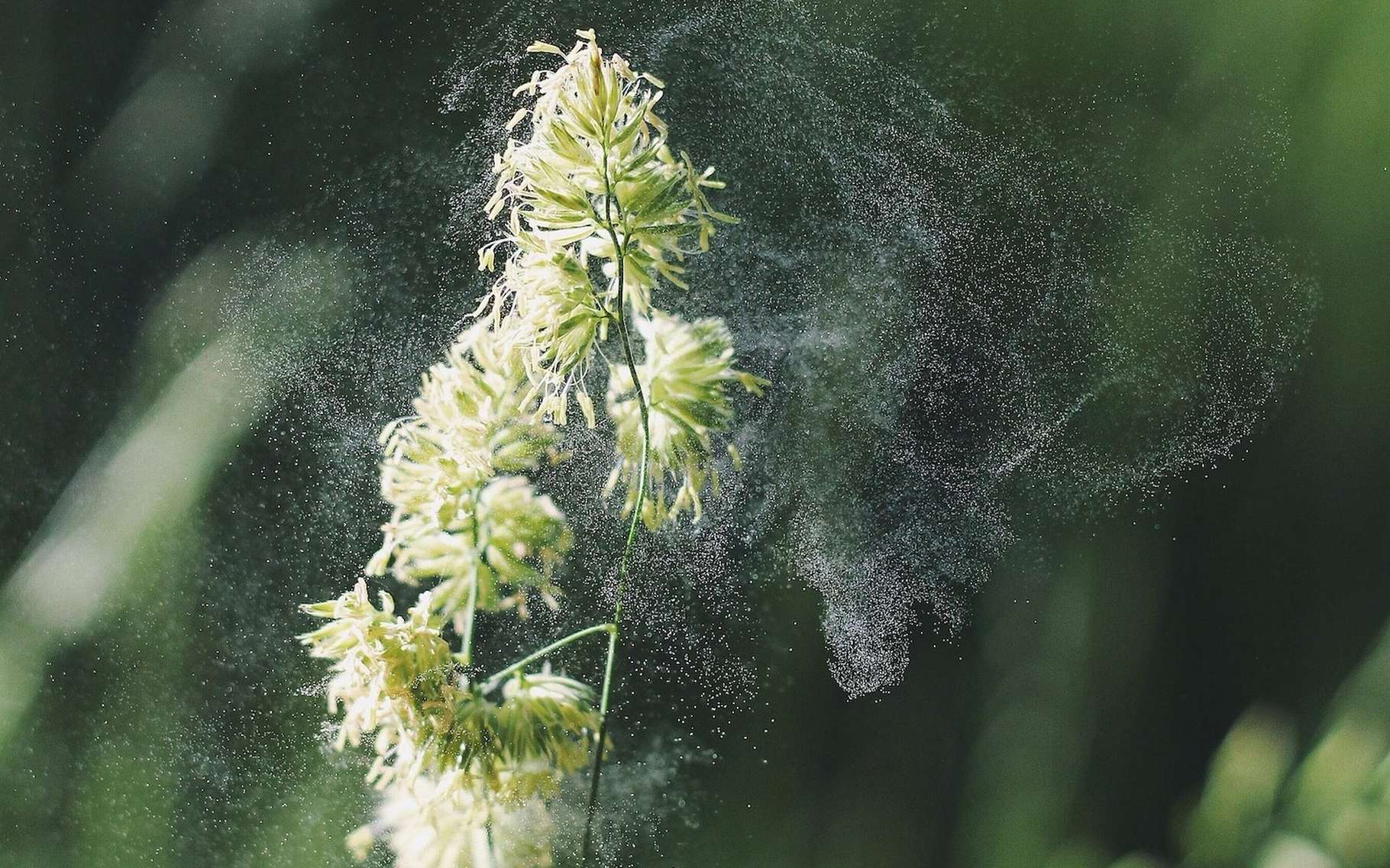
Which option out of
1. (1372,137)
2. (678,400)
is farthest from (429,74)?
(1372,137)

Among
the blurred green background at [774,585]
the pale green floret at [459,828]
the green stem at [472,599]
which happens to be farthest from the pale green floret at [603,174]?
the blurred green background at [774,585]

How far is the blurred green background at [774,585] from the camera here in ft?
2.38

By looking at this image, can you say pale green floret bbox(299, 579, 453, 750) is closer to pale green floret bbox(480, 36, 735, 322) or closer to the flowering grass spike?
the flowering grass spike

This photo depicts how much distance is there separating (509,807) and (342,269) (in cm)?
56

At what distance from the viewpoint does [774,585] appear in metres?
0.77

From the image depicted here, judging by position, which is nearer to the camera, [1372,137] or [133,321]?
[1372,137]

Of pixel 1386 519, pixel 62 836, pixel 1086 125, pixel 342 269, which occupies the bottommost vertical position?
pixel 62 836

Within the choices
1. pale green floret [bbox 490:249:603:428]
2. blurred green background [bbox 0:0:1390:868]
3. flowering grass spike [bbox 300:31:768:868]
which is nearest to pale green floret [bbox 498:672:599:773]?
flowering grass spike [bbox 300:31:768:868]

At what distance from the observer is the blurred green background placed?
73 centimetres

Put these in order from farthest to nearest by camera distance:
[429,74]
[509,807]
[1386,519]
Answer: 1. [429,74]
2. [1386,519]
3. [509,807]

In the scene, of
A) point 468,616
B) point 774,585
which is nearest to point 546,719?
point 468,616

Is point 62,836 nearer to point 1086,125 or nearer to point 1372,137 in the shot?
point 1086,125

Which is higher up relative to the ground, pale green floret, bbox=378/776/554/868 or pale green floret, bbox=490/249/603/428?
pale green floret, bbox=490/249/603/428

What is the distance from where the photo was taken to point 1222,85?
0.73 m
